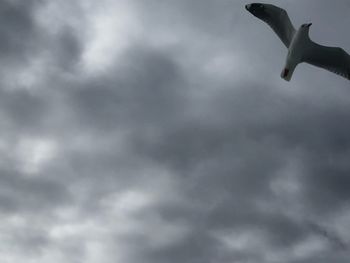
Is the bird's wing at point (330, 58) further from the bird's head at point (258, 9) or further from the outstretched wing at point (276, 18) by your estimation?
the bird's head at point (258, 9)

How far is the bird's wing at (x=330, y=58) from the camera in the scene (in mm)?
70375

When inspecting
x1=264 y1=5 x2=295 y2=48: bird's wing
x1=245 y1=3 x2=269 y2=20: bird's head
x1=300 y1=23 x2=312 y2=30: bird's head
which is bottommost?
x1=300 y1=23 x2=312 y2=30: bird's head

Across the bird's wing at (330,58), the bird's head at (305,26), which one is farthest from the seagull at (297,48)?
the bird's head at (305,26)

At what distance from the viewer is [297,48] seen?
224ft

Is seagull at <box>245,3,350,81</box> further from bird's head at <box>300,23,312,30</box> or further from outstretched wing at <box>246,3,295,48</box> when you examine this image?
bird's head at <box>300,23,312,30</box>

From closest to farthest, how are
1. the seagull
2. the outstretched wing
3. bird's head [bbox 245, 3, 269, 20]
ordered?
the seagull
bird's head [bbox 245, 3, 269, 20]
the outstretched wing

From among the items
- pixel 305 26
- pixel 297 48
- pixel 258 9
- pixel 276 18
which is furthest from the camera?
pixel 276 18

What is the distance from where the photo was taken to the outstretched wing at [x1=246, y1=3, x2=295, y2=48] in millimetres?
71625

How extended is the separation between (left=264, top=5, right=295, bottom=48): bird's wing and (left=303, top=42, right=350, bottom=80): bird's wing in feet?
12.0

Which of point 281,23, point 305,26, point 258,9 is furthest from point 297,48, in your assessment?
point 258,9

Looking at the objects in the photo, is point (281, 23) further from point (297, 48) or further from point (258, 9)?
point (297, 48)

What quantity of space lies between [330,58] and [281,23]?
8.44 metres

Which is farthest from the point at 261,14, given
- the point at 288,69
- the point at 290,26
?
the point at 288,69

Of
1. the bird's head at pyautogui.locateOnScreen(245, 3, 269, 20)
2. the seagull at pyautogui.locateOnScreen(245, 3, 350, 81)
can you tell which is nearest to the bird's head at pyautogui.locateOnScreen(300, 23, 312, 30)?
the seagull at pyautogui.locateOnScreen(245, 3, 350, 81)
